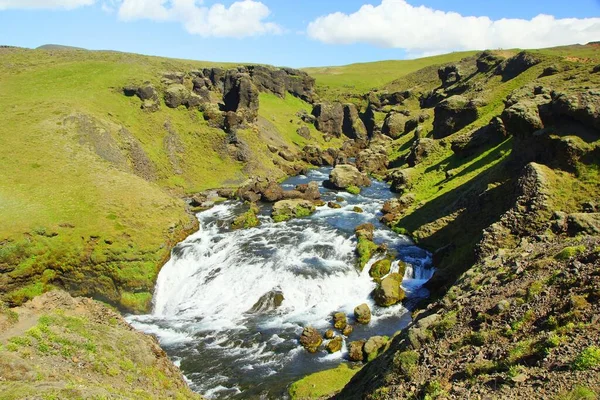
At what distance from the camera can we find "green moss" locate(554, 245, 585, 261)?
18.2m

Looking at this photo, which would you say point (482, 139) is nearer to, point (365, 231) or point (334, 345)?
point (365, 231)

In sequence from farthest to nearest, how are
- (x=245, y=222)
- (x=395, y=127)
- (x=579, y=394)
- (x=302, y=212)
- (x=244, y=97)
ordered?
(x=395, y=127)
(x=244, y=97)
(x=302, y=212)
(x=245, y=222)
(x=579, y=394)

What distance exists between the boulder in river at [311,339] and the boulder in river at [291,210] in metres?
25.7

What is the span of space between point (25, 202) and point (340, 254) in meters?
36.3

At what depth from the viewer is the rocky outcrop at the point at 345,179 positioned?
245 ft

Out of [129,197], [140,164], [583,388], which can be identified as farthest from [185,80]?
[583,388]

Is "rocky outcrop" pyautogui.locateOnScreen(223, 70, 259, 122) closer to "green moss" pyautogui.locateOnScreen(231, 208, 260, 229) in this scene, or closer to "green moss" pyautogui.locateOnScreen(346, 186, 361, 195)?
"green moss" pyautogui.locateOnScreen(346, 186, 361, 195)

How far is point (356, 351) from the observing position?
2912cm

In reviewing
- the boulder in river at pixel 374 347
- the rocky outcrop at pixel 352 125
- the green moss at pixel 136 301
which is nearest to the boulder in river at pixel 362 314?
the boulder in river at pixel 374 347

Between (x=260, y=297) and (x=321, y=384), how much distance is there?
47.0ft

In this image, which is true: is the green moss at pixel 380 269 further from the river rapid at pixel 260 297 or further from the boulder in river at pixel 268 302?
the boulder in river at pixel 268 302

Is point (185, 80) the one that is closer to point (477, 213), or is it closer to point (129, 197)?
point (129, 197)

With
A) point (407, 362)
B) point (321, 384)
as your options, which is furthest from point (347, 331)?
point (407, 362)

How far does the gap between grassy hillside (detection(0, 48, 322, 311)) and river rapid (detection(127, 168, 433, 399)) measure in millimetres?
4376
